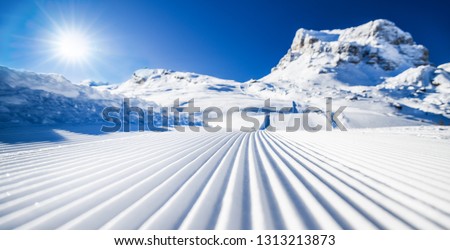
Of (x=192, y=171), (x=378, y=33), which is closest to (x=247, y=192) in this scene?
(x=192, y=171)

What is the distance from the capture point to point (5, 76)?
26.8 ft

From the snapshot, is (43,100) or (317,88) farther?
(317,88)

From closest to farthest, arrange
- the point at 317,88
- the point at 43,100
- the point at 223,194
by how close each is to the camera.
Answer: the point at 223,194 → the point at 43,100 → the point at 317,88

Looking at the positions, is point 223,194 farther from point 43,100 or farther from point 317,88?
point 317,88

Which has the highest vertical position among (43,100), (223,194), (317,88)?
(317,88)

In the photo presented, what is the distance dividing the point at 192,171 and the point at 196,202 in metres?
0.98

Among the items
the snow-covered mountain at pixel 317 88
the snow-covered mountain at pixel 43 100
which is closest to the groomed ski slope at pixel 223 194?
the snow-covered mountain at pixel 43 100

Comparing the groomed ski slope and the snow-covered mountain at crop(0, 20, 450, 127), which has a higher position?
the snow-covered mountain at crop(0, 20, 450, 127)

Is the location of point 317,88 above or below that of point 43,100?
A: above

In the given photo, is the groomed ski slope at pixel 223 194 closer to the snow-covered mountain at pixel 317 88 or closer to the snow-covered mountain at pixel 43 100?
the snow-covered mountain at pixel 43 100

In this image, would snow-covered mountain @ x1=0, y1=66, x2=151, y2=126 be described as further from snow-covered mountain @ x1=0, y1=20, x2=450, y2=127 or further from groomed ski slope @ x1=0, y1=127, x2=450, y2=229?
groomed ski slope @ x1=0, y1=127, x2=450, y2=229

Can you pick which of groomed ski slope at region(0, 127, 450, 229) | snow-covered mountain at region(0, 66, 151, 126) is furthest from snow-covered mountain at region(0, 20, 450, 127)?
groomed ski slope at region(0, 127, 450, 229)

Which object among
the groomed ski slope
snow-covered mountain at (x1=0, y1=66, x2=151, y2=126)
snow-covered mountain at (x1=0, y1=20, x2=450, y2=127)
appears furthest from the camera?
snow-covered mountain at (x1=0, y1=20, x2=450, y2=127)

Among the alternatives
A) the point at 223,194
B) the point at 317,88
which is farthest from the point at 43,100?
the point at 317,88
